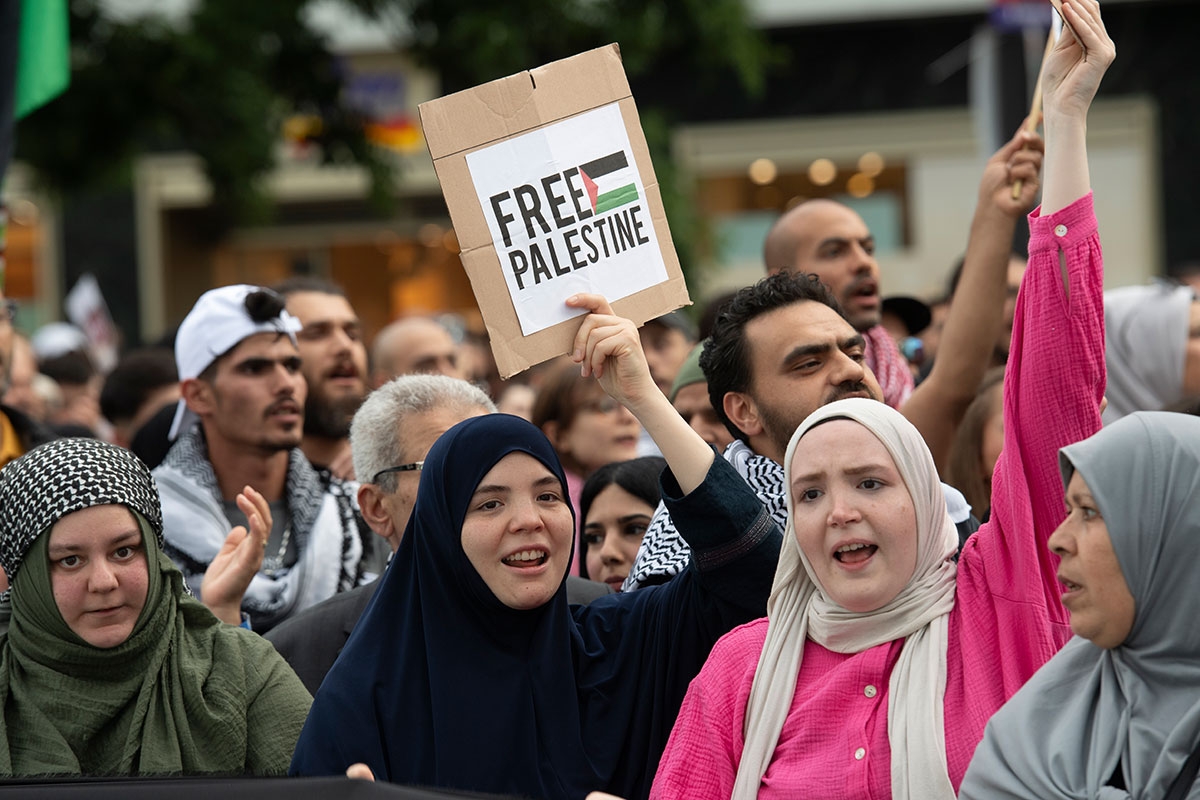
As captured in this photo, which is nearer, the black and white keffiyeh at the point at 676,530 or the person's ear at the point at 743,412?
the black and white keffiyeh at the point at 676,530

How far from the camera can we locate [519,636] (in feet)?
10.9

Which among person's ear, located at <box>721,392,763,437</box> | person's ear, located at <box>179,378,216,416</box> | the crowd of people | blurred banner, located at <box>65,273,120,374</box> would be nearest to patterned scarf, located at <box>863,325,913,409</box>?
the crowd of people

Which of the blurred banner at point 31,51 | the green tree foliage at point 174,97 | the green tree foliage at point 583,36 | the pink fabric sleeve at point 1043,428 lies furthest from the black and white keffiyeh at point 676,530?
the green tree foliage at point 174,97

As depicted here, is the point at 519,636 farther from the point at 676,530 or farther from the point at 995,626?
the point at 995,626

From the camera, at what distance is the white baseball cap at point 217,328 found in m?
5.20

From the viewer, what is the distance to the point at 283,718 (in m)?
3.52

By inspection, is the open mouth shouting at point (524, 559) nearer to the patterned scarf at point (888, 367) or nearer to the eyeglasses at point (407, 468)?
the eyeglasses at point (407, 468)

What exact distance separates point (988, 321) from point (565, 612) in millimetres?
1656

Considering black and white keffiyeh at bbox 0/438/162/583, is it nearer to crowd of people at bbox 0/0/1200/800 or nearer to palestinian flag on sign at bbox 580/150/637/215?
crowd of people at bbox 0/0/1200/800

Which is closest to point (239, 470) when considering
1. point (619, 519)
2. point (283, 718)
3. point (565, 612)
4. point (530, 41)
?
point (619, 519)

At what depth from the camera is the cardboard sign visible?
10.9ft

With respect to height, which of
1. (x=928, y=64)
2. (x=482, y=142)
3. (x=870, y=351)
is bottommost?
(x=870, y=351)

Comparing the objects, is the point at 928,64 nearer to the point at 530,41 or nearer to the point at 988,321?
the point at 530,41

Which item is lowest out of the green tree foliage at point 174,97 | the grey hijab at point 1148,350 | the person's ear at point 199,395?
the grey hijab at point 1148,350
